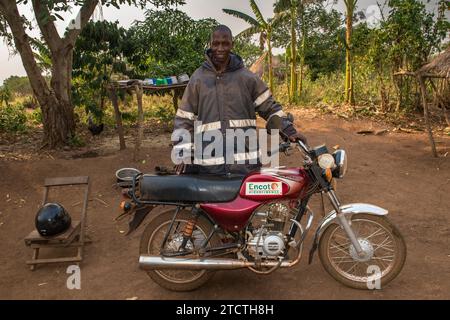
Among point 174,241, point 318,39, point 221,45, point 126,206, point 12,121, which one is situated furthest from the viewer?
point 318,39

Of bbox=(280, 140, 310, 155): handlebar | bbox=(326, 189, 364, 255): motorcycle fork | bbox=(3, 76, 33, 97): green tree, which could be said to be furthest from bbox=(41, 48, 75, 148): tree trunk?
bbox=(3, 76, 33, 97): green tree

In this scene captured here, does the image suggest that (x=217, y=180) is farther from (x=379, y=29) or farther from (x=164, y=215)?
(x=379, y=29)

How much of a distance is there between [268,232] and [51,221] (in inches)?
90.1

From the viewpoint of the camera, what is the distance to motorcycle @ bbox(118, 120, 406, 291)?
3301 millimetres

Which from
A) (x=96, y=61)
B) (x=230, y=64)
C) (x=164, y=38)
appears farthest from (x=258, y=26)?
(x=230, y=64)

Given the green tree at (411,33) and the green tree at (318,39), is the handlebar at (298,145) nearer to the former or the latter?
the green tree at (411,33)

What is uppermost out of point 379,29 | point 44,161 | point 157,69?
point 379,29

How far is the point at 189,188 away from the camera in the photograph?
3.34m

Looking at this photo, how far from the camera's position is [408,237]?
15.2 ft

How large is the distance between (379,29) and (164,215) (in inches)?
380

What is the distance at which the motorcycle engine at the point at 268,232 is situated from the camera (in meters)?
3.30

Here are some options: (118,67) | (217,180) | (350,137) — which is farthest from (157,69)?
(217,180)

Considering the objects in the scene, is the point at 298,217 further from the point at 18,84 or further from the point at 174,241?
the point at 18,84

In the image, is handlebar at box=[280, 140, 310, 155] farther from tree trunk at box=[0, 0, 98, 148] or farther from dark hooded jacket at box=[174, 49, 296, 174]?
tree trunk at box=[0, 0, 98, 148]
